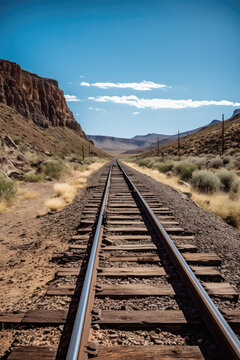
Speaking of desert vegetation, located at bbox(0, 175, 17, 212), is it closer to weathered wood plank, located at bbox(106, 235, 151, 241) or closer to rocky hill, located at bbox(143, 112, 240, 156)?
weathered wood plank, located at bbox(106, 235, 151, 241)

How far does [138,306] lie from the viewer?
2604 millimetres

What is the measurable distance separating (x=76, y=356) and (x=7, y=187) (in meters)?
8.39

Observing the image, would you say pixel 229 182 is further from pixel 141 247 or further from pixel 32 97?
pixel 32 97

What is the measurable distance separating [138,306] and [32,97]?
8427 cm

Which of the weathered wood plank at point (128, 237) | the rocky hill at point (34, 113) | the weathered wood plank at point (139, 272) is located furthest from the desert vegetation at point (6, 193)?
the rocky hill at point (34, 113)

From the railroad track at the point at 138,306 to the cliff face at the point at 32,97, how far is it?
218 ft

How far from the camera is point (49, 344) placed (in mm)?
2064

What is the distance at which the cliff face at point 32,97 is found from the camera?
63.6 metres

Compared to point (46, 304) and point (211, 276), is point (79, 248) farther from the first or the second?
point (211, 276)

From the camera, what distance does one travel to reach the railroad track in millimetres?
1955

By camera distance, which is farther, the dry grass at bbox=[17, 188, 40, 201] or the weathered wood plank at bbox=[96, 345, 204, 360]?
the dry grass at bbox=[17, 188, 40, 201]

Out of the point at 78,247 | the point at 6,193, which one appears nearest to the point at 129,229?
the point at 78,247

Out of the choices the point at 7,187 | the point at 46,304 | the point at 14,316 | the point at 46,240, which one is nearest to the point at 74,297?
the point at 46,304

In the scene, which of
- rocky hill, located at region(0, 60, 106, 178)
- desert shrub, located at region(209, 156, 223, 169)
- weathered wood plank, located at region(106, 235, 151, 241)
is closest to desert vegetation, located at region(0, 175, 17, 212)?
weathered wood plank, located at region(106, 235, 151, 241)
